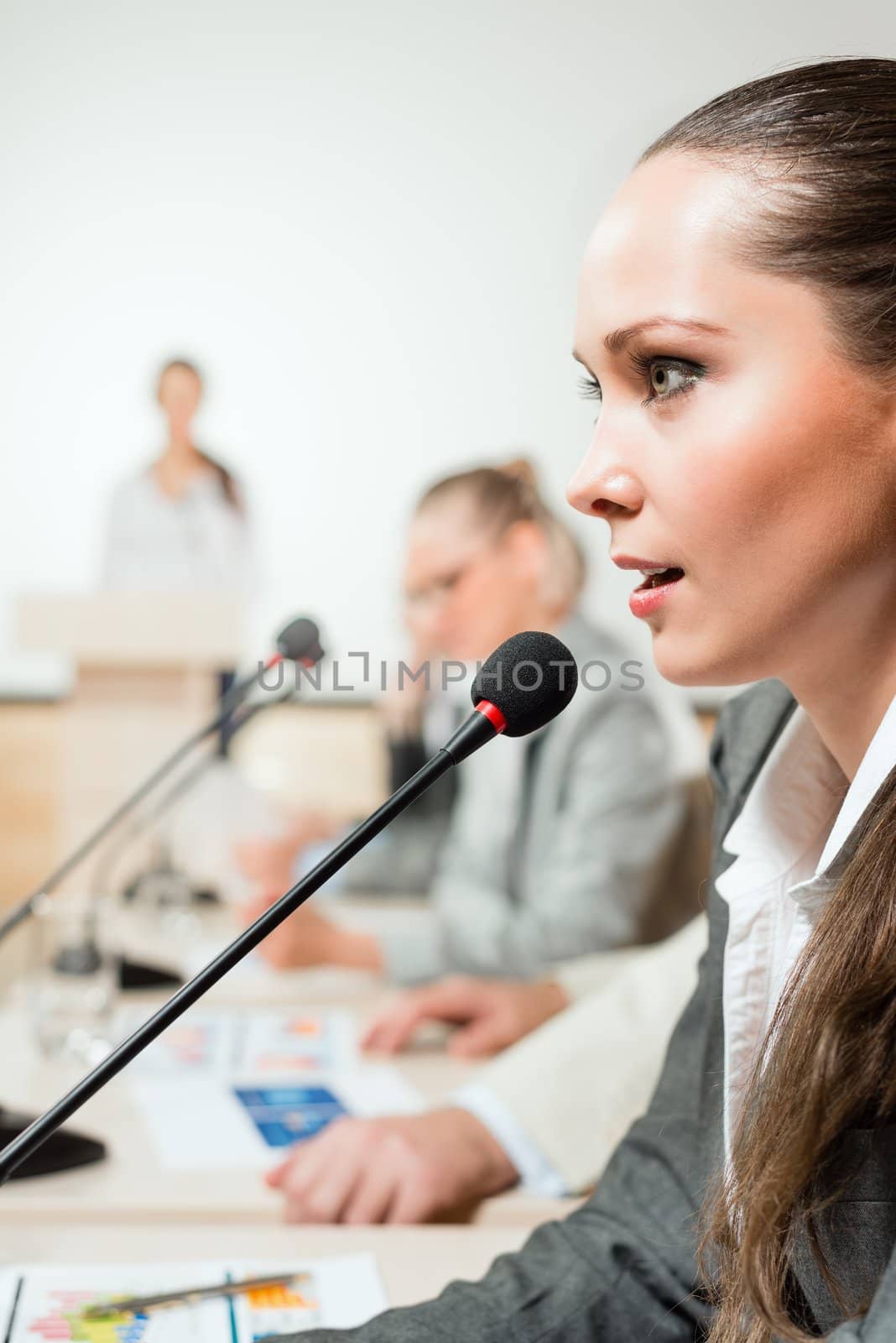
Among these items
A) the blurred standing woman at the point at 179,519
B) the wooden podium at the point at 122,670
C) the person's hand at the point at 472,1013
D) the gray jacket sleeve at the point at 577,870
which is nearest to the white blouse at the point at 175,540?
the blurred standing woman at the point at 179,519

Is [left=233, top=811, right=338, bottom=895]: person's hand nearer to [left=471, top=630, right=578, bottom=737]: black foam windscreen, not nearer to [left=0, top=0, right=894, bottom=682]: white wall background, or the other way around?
[left=471, top=630, right=578, bottom=737]: black foam windscreen

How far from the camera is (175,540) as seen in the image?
15.0 ft

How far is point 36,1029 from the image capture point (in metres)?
1.31

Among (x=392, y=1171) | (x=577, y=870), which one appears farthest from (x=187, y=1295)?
(x=577, y=870)

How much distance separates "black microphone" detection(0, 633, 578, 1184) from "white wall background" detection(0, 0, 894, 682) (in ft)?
11.8

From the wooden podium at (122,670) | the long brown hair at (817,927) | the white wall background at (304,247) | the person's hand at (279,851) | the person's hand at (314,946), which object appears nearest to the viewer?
the long brown hair at (817,927)

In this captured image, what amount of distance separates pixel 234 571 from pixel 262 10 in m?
1.86

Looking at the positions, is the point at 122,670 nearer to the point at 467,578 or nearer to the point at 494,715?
the point at 467,578

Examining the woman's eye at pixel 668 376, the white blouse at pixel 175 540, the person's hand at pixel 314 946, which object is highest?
the white blouse at pixel 175 540

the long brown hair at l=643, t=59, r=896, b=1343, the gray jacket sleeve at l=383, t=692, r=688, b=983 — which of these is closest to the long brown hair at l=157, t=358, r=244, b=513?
the gray jacket sleeve at l=383, t=692, r=688, b=983

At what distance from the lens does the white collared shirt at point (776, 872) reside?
651mm

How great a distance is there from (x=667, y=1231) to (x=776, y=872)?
23 cm

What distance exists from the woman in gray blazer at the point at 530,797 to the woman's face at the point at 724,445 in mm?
1088

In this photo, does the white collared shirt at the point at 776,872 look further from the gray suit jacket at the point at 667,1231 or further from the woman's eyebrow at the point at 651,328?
the woman's eyebrow at the point at 651,328
